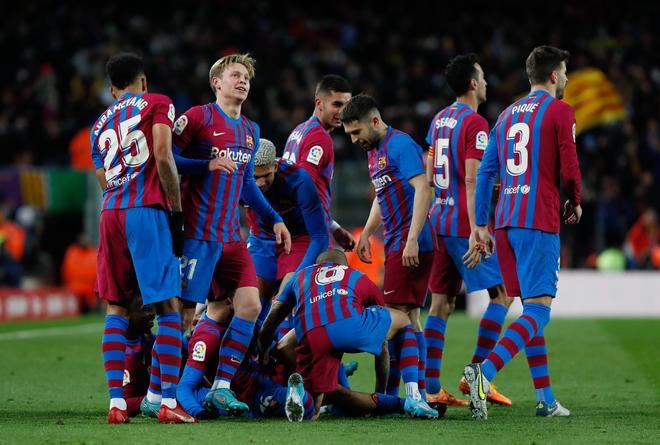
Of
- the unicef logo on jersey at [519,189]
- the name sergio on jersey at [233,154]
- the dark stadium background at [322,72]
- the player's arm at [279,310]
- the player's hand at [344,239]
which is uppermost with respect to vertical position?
the dark stadium background at [322,72]

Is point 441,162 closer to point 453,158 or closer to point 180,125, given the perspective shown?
point 453,158

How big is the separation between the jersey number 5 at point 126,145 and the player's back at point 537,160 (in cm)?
222

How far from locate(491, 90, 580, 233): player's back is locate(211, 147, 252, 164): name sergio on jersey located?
162cm

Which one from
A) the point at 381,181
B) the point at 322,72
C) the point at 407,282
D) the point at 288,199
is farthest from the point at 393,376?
the point at 322,72

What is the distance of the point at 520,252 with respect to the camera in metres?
7.05

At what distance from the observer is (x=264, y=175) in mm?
8047

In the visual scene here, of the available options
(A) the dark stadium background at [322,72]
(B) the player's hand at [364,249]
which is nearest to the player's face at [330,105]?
(B) the player's hand at [364,249]

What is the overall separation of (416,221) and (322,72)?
51.8ft

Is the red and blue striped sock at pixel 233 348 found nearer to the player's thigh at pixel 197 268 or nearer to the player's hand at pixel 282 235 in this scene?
the player's thigh at pixel 197 268

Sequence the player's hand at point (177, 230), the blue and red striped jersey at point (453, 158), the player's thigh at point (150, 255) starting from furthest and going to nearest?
the blue and red striped jersey at point (453, 158)
the player's hand at point (177, 230)
the player's thigh at point (150, 255)

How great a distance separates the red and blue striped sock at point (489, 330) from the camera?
8.13 meters

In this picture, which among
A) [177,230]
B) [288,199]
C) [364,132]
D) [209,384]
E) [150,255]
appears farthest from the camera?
[288,199]

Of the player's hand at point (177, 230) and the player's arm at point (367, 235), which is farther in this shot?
the player's arm at point (367, 235)

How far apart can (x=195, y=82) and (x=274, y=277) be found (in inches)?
550
